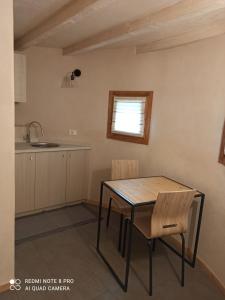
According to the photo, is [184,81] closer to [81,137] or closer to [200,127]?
[200,127]

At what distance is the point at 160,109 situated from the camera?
3.01 meters

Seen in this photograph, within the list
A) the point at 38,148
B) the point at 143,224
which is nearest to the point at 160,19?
the point at 143,224

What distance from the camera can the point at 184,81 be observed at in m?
2.68

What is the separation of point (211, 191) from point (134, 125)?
141 cm

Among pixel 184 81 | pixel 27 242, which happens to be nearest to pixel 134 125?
pixel 184 81

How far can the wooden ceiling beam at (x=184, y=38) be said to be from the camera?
7.46 ft

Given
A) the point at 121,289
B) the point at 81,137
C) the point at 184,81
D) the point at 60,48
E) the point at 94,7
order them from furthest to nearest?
the point at 81,137
the point at 60,48
the point at 184,81
the point at 121,289
the point at 94,7

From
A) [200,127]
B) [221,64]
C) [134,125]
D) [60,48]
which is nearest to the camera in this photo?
[221,64]

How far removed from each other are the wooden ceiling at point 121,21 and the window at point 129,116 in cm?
63

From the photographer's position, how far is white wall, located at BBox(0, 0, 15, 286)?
1.71 meters

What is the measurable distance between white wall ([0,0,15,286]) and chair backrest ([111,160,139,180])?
1327 millimetres

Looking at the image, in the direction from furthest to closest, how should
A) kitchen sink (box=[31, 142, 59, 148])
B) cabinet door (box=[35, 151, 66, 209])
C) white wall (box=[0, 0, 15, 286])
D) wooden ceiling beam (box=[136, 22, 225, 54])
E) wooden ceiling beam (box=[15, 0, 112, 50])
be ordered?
kitchen sink (box=[31, 142, 59, 148]) < cabinet door (box=[35, 151, 66, 209]) < wooden ceiling beam (box=[136, 22, 225, 54]) < wooden ceiling beam (box=[15, 0, 112, 50]) < white wall (box=[0, 0, 15, 286])

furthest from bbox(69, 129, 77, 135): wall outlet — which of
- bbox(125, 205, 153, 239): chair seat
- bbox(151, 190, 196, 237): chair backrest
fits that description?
bbox(151, 190, 196, 237): chair backrest

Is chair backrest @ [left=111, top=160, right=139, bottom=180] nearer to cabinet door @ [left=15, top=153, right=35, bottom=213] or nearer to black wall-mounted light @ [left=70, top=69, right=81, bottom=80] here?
cabinet door @ [left=15, top=153, right=35, bottom=213]
